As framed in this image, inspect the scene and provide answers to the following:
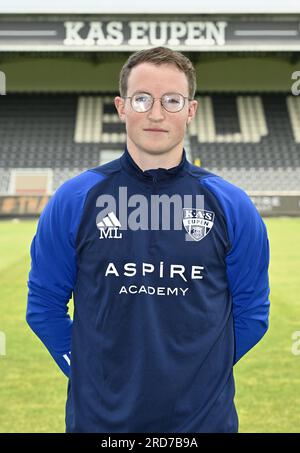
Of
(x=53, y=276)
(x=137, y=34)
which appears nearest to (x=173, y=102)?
(x=53, y=276)

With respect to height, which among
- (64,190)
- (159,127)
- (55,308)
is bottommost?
(55,308)

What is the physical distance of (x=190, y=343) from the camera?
1.67 m

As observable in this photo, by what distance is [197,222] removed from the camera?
1711mm

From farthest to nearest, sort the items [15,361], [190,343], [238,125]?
[238,125] < [15,361] < [190,343]

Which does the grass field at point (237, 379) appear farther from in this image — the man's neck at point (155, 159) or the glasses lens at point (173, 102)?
the glasses lens at point (173, 102)

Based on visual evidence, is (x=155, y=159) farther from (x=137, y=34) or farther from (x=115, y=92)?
(x=115, y=92)

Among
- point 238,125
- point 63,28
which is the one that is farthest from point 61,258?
point 238,125

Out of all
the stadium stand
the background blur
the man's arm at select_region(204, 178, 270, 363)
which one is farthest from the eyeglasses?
the stadium stand

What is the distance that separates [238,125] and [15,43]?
10096 millimetres

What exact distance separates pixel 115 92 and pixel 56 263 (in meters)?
26.4

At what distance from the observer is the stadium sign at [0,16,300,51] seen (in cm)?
2253

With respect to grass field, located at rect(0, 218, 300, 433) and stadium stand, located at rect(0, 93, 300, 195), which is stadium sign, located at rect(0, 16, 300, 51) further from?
grass field, located at rect(0, 218, 300, 433)

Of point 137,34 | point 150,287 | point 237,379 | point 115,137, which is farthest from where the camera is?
point 115,137

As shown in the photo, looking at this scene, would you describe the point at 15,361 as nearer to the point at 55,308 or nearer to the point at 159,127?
the point at 55,308
